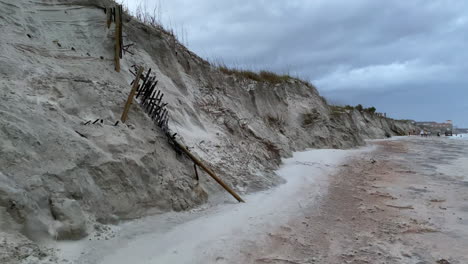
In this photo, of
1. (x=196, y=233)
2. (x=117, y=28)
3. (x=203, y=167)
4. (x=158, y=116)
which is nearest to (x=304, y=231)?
(x=196, y=233)

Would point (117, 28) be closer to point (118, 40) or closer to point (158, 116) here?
point (118, 40)

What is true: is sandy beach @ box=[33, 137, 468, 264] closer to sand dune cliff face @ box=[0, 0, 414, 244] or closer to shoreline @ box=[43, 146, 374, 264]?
shoreline @ box=[43, 146, 374, 264]

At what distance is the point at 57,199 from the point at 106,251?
2.62ft

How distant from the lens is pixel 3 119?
11.5 ft

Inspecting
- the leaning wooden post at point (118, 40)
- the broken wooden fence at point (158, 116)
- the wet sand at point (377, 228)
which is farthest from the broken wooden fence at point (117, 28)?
the wet sand at point (377, 228)

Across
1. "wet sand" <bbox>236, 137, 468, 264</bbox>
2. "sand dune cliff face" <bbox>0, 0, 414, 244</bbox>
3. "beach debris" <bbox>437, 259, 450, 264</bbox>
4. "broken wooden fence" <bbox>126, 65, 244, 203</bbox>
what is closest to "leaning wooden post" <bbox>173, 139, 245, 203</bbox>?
"broken wooden fence" <bbox>126, 65, 244, 203</bbox>

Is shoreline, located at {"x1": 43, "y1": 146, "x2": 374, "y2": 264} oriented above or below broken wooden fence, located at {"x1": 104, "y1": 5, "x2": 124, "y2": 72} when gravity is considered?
below

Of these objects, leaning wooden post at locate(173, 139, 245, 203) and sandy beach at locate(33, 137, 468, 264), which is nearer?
sandy beach at locate(33, 137, 468, 264)

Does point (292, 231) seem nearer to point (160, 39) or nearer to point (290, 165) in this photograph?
point (290, 165)

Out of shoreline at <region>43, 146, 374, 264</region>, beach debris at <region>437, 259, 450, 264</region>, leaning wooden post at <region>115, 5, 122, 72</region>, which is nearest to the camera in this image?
shoreline at <region>43, 146, 374, 264</region>

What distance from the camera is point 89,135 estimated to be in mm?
4262

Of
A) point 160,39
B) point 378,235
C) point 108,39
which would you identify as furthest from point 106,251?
point 160,39

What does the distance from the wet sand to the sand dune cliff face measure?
1.60 m

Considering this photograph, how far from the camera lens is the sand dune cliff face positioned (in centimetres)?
326
